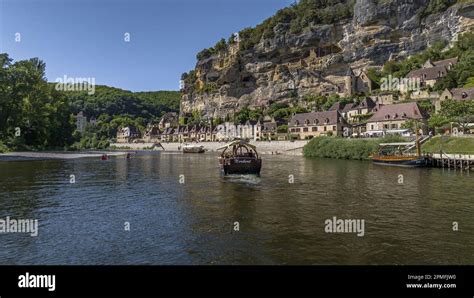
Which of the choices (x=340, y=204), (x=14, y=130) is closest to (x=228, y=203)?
(x=340, y=204)

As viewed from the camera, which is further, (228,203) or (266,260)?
(228,203)

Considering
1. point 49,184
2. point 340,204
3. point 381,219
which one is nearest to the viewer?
point 381,219

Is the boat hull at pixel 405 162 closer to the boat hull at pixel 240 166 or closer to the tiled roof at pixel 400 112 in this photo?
the boat hull at pixel 240 166

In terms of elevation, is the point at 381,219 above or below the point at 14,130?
below

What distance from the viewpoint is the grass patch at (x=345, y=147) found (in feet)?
219

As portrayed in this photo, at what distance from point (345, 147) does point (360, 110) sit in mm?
47360

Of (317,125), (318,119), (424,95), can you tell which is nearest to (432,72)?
(424,95)

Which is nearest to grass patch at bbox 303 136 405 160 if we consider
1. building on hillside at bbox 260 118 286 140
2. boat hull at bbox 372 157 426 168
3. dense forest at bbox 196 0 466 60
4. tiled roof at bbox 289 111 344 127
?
boat hull at bbox 372 157 426 168

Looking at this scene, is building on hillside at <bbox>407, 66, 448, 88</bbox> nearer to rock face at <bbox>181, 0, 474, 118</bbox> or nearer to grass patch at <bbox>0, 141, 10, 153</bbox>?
rock face at <bbox>181, 0, 474, 118</bbox>

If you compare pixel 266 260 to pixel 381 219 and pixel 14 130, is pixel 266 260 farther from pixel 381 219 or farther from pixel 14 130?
pixel 14 130

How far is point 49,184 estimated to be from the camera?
3375 cm

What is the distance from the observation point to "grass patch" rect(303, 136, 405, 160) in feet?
219
